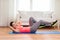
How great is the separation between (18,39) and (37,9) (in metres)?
3.60

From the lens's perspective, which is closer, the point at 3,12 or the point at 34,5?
the point at 3,12

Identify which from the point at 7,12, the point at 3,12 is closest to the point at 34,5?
the point at 7,12

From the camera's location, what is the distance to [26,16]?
6.62 meters

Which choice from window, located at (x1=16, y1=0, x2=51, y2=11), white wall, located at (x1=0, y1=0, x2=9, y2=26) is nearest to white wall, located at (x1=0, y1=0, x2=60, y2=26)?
white wall, located at (x1=0, y1=0, x2=9, y2=26)

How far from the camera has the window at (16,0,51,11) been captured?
6992 mm

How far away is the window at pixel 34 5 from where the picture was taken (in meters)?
6.99

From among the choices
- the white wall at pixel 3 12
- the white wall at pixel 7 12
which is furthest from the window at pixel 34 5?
the white wall at pixel 3 12

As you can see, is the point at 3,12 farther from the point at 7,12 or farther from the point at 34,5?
the point at 34,5

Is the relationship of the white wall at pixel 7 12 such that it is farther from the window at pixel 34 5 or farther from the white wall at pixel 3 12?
the window at pixel 34 5

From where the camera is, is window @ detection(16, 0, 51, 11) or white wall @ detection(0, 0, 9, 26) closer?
white wall @ detection(0, 0, 9, 26)

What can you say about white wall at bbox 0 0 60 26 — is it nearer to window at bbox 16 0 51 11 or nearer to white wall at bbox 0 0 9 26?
white wall at bbox 0 0 9 26

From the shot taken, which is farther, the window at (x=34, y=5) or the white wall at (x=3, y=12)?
the window at (x=34, y=5)

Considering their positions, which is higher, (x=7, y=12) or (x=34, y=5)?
(x=34, y=5)

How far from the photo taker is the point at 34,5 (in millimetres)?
7105
